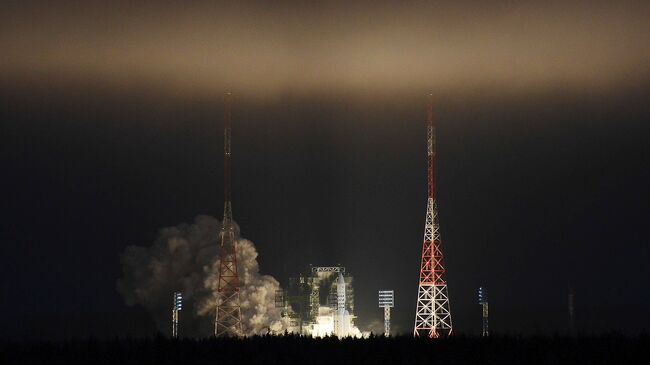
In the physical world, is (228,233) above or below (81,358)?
above

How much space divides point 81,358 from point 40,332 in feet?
482

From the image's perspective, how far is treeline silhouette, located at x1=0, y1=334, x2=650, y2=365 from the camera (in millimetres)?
52156

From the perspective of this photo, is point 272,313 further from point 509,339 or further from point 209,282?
point 509,339

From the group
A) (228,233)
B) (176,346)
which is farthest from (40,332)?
(176,346)

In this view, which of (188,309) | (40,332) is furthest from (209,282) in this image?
(40,332)

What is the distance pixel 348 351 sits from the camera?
54.7 meters

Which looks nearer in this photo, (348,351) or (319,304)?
(348,351)

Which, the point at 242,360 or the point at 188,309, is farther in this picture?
the point at 188,309

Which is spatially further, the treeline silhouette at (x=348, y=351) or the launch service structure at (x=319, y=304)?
the launch service structure at (x=319, y=304)

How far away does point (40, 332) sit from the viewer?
7717 inches

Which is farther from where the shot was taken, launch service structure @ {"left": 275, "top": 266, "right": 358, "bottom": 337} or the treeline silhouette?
launch service structure @ {"left": 275, "top": 266, "right": 358, "bottom": 337}

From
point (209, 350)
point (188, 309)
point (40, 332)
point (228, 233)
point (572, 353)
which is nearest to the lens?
point (572, 353)

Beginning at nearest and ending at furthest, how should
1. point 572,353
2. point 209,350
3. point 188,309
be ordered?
point 572,353
point 209,350
point 188,309

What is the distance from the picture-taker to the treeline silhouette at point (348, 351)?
52156mm
